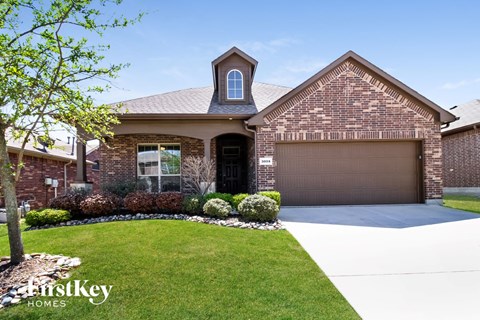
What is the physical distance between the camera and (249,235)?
6.80 metres

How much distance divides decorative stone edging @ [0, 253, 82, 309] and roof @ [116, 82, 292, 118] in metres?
5.96

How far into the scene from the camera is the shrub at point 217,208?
8547mm

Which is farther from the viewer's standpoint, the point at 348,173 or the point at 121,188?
the point at 348,173

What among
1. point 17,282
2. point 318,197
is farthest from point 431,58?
point 17,282

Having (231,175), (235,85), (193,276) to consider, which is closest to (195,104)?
(235,85)

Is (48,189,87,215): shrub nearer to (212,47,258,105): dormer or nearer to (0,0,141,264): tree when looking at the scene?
(0,0,141,264): tree

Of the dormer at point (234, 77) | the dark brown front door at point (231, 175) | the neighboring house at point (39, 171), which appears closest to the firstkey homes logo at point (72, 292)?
the neighboring house at point (39, 171)

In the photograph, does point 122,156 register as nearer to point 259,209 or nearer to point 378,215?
point 259,209

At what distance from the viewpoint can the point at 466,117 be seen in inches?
711

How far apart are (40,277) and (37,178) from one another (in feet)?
41.1

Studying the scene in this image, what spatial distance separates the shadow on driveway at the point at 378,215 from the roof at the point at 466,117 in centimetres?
806

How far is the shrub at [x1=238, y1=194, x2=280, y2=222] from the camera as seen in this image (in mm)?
8047

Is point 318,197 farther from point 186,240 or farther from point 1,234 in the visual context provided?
point 1,234

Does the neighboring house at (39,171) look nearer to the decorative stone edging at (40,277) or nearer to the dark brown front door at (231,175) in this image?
the dark brown front door at (231,175)
